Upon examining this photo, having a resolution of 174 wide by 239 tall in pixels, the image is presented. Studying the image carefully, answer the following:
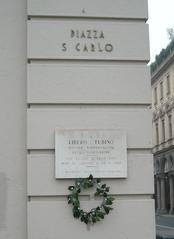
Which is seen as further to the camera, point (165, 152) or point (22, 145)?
point (165, 152)

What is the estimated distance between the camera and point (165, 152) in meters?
58.8

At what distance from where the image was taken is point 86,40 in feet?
20.3

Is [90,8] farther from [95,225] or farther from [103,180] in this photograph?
[95,225]

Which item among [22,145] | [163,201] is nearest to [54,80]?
[22,145]

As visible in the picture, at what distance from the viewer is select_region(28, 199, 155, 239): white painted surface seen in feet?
18.8

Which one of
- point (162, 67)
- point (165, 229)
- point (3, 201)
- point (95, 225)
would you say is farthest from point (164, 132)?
point (3, 201)

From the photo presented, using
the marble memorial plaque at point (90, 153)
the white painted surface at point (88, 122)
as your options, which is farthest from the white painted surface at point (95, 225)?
the white painted surface at point (88, 122)

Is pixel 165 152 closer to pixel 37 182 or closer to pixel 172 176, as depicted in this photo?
pixel 172 176

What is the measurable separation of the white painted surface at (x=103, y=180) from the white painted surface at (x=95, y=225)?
123mm

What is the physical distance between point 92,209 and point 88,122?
0.97 m

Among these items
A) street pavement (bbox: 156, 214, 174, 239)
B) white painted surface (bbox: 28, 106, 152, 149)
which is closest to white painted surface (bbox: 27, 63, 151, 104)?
white painted surface (bbox: 28, 106, 152, 149)

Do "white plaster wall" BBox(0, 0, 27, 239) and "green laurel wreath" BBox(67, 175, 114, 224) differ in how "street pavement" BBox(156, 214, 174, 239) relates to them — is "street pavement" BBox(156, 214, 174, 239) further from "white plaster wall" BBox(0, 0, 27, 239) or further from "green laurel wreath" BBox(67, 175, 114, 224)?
"white plaster wall" BBox(0, 0, 27, 239)

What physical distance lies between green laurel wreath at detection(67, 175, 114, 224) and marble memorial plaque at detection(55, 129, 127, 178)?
9cm

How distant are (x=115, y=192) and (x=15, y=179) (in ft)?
3.71
